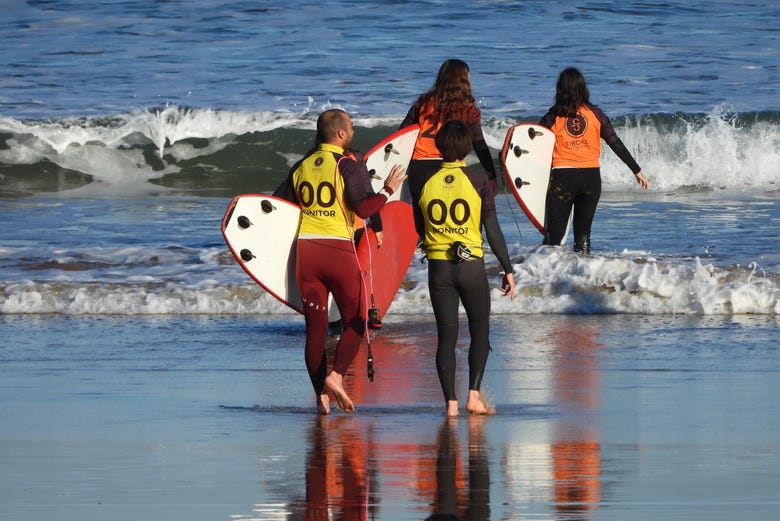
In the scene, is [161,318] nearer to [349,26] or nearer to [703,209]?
[703,209]

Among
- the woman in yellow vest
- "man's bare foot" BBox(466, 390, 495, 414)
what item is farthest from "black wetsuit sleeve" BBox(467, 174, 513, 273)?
"man's bare foot" BBox(466, 390, 495, 414)

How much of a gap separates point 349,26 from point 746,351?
76.5 ft

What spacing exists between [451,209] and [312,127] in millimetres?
16932

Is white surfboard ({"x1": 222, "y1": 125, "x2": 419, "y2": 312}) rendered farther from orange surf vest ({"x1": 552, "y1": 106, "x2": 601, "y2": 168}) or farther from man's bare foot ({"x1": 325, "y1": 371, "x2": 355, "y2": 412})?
orange surf vest ({"x1": 552, "y1": 106, "x2": 601, "y2": 168})

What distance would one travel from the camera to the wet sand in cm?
539

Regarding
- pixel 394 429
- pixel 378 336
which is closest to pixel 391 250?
pixel 378 336

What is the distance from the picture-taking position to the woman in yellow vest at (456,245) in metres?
6.88

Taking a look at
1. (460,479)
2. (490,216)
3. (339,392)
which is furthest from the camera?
(339,392)

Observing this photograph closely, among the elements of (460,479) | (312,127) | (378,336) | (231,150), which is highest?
(312,127)

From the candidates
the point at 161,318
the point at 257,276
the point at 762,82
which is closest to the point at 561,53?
the point at 762,82

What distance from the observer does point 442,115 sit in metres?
9.54

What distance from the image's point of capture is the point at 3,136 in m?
23.2

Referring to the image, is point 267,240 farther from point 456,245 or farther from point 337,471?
point 337,471

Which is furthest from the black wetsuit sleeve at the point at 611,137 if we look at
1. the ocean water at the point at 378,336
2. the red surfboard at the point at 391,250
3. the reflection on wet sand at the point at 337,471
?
the reflection on wet sand at the point at 337,471
